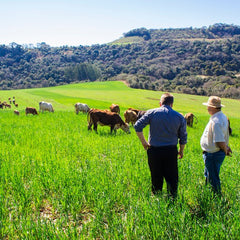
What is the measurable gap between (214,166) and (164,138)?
3.99 ft

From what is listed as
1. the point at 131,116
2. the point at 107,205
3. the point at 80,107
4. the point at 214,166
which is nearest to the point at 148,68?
the point at 80,107

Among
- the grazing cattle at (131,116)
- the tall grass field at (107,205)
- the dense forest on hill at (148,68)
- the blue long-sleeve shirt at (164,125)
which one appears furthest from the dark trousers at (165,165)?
the dense forest on hill at (148,68)

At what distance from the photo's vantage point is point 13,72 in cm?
12281

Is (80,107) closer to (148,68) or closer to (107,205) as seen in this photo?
(107,205)

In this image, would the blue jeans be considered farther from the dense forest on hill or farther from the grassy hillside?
the dense forest on hill

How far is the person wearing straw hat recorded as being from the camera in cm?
434

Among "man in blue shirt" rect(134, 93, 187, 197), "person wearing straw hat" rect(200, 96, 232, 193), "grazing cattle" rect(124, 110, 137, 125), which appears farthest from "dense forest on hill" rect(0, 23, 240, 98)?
"man in blue shirt" rect(134, 93, 187, 197)

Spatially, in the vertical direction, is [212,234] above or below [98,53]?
below

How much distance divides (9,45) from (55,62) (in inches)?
1761

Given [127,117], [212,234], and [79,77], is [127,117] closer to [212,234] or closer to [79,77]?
[212,234]

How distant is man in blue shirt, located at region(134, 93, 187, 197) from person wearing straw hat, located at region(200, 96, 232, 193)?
513 millimetres

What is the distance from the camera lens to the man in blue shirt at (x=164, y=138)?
14.1 feet

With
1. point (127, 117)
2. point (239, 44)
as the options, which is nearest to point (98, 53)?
point (239, 44)

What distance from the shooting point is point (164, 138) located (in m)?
4.33
